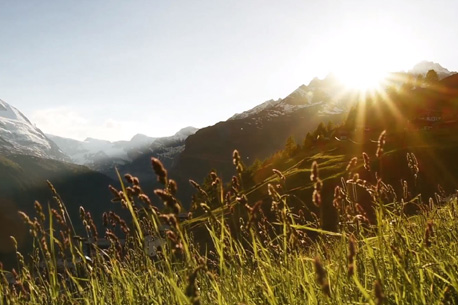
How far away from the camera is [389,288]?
3.21 m

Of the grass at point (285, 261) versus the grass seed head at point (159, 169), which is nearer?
the grass seed head at point (159, 169)

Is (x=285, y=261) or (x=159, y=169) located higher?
(x=159, y=169)

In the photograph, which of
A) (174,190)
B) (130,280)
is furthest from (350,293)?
(130,280)

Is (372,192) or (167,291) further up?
(372,192)

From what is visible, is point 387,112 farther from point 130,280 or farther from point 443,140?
point 130,280

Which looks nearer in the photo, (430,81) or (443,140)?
(443,140)

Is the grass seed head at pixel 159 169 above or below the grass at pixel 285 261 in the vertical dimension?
above

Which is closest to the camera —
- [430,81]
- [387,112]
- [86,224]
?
[86,224]

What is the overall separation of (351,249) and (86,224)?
343cm

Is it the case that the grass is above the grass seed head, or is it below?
below

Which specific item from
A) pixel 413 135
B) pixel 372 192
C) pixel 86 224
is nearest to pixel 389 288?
pixel 372 192

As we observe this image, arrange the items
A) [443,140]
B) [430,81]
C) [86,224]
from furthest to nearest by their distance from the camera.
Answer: [430,81] < [443,140] < [86,224]

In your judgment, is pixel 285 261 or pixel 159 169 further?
pixel 285 261

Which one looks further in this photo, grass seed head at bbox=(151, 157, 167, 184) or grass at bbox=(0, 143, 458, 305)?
grass at bbox=(0, 143, 458, 305)
